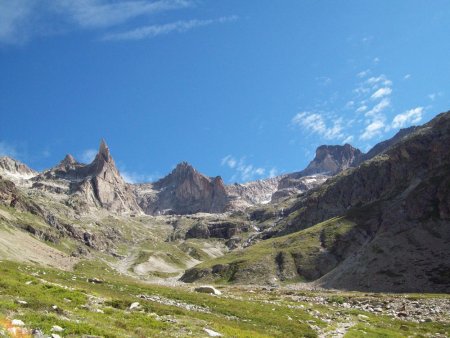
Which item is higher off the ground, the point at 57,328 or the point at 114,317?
the point at 57,328

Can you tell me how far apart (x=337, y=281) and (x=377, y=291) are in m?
19.2

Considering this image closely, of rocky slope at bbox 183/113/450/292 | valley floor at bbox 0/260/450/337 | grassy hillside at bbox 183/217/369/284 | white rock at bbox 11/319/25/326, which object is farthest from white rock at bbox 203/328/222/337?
grassy hillside at bbox 183/217/369/284

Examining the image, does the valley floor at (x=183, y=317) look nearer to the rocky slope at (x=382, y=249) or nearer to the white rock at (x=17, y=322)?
the white rock at (x=17, y=322)

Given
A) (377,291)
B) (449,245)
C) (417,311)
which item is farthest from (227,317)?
(449,245)

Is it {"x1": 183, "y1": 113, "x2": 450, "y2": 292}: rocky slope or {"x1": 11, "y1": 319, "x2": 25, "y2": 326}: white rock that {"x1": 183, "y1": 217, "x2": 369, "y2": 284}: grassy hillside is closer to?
{"x1": 183, "y1": 113, "x2": 450, "y2": 292}: rocky slope

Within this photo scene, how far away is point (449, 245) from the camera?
119m

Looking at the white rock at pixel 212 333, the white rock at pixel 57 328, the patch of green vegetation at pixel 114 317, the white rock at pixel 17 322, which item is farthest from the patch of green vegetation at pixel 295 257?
the white rock at pixel 17 322

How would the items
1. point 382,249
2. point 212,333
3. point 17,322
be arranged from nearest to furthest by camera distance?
point 17,322 → point 212,333 → point 382,249

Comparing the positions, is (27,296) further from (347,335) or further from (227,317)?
(347,335)

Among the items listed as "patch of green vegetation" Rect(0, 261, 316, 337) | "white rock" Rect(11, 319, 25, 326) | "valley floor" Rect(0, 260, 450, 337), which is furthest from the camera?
"valley floor" Rect(0, 260, 450, 337)

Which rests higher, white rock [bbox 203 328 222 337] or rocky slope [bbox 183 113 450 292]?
rocky slope [bbox 183 113 450 292]

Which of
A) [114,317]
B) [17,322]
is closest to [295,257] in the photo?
[114,317]

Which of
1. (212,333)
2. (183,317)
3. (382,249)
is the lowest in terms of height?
(212,333)

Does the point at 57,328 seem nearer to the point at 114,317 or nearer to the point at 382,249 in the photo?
the point at 114,317
